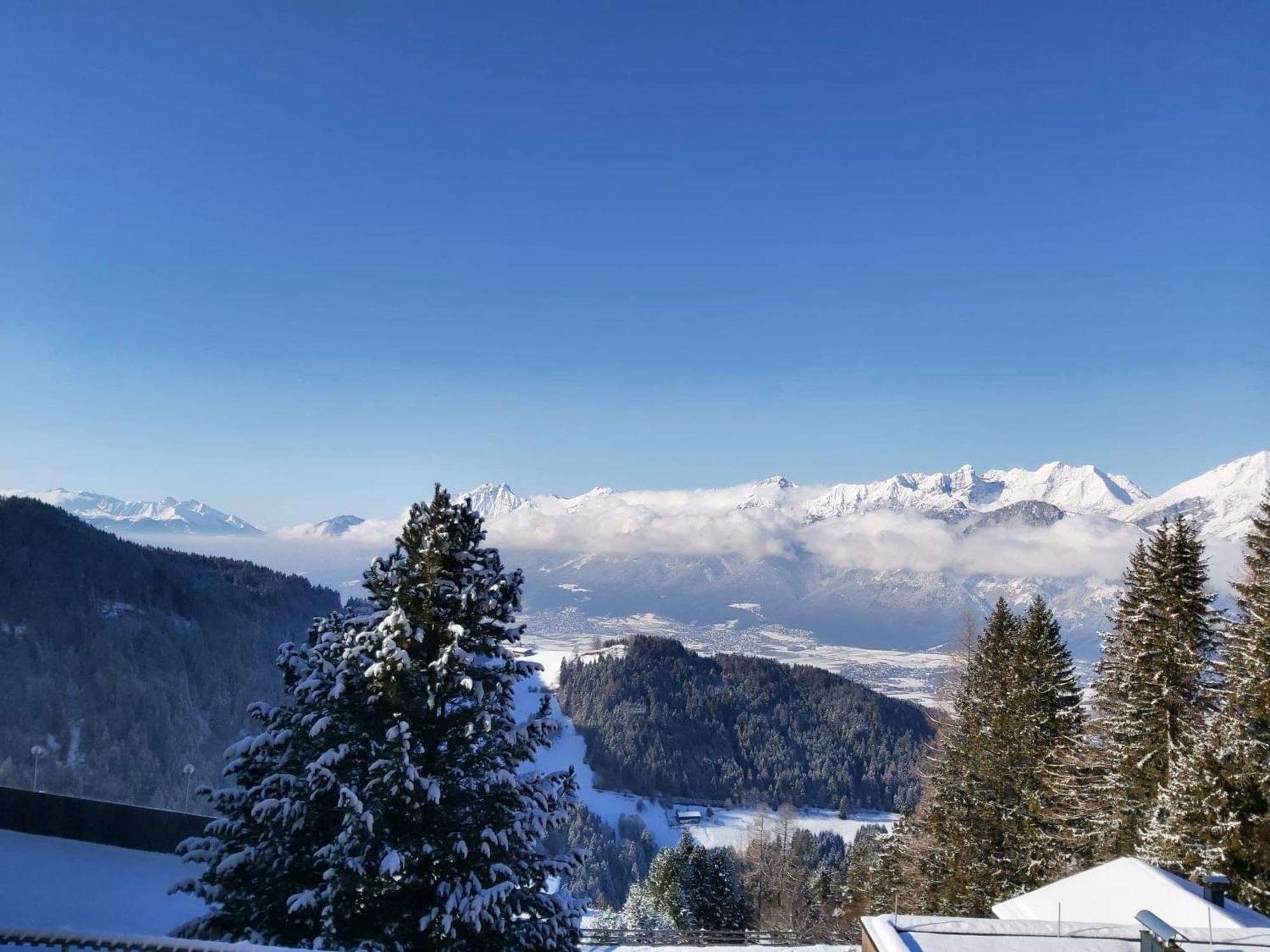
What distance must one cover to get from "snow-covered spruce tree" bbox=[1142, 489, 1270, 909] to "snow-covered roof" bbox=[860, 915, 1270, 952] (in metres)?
4.55

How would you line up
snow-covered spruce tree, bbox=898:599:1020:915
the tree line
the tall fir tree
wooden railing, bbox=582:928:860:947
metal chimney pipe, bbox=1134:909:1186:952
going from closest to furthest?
metal chimney pipe, bbox=1134:909:1186:952 < the tree line < the tall fir tree < snow-covered spruce tree, bbox=898:599:1020:915 < wooden railing, bbox=582:928:860:947

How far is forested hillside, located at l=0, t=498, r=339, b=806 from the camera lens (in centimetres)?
8738

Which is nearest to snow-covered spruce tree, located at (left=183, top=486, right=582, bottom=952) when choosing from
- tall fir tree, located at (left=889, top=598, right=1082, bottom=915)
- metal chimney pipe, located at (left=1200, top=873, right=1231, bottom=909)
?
metal chimney pipe, located at (left=1200, top=873, right=1231, bottom=909)

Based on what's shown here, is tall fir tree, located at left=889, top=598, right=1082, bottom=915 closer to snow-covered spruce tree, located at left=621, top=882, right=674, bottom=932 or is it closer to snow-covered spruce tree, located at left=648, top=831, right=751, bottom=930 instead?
snow-covered spruce tree, located at left=621, top=882, right=674, bottom=932

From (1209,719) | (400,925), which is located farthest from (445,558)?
(1209,719)

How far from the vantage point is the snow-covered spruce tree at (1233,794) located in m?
14.7

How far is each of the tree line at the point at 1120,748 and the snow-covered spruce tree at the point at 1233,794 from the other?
26 millimetres

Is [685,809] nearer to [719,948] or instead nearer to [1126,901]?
[719,948]

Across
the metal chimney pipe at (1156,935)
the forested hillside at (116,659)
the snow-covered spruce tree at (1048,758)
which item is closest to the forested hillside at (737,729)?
the forested hillside at (116,659)

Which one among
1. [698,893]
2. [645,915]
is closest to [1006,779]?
[645,915]

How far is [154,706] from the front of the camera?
326 feet

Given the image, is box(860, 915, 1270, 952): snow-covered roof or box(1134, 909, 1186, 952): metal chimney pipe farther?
box(860, 915, 1270, 952): snow-covered roof

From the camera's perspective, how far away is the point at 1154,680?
669 inches

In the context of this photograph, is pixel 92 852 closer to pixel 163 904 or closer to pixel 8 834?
pixel 8 834
